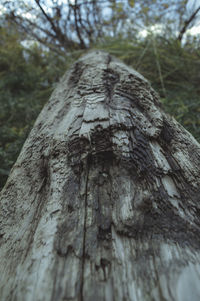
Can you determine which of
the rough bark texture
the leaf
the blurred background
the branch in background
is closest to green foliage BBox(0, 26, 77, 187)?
the blurred background

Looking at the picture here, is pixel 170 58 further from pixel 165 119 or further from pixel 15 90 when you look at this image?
pixel 15 90

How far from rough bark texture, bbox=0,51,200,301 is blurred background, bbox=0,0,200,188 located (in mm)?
1118

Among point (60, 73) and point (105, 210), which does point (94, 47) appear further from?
point (105, 210)

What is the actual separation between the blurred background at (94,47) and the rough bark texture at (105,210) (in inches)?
44.0

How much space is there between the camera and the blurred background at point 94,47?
7.86 feet

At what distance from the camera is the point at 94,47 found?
3.21 meters

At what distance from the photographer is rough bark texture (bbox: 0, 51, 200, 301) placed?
1.81ft

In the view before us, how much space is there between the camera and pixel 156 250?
618mm

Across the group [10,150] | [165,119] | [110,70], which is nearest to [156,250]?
[165,119]

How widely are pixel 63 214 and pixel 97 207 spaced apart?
132 millimetres

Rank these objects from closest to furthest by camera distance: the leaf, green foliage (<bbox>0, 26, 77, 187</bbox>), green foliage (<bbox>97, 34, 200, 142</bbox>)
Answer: green foliage (<bbox>0, 26, 77, 187</bbox>), green foliage (<bbox>97, 34, 200, 142</bbox>), the leaf

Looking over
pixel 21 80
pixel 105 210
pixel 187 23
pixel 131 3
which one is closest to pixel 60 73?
pixel 21 80

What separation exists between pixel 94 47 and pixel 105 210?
3194 millimetres

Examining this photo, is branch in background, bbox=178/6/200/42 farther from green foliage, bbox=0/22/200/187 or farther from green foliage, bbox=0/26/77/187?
green foliage, bbox=0/26/77/187
